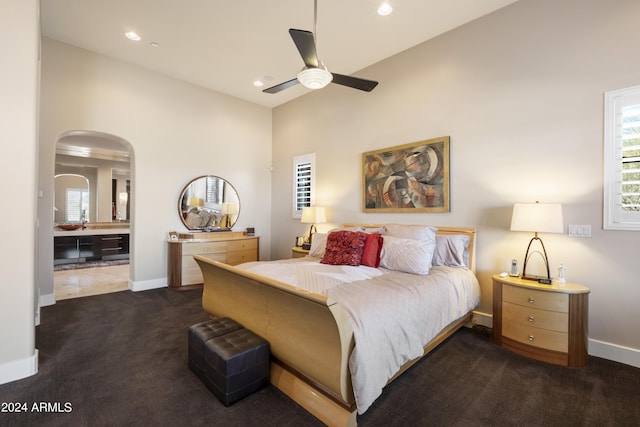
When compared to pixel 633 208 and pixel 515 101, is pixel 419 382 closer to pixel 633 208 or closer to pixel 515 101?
pixel 633 208

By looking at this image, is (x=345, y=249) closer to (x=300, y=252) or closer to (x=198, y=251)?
(x=300, y=252)

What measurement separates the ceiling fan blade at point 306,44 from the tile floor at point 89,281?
477cm

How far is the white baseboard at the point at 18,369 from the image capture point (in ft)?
6.98

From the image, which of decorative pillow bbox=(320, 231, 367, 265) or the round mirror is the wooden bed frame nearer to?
decorative pillow bbox=(320, 231, 367, 265)

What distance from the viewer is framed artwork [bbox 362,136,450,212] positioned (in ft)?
11.9

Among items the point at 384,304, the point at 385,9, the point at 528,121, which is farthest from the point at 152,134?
the point at 528,121

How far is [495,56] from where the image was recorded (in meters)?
3.21

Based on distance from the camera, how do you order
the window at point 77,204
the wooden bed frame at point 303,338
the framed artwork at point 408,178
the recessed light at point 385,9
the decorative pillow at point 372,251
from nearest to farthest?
the wooden bed frame at point 303,338 < the recessed light at point 385,9 < the decorative pillow at point 372,251 < the framed artwork at point 408,178 < the window at point 77,204

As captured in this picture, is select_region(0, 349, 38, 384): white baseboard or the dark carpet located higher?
select_region(0, 349, 38, 384): white baseboard

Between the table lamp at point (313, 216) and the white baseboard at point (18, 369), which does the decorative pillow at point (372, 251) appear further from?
the white baseboard at point (18, 369)

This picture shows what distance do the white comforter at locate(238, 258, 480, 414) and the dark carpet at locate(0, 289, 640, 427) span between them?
323 millimetres

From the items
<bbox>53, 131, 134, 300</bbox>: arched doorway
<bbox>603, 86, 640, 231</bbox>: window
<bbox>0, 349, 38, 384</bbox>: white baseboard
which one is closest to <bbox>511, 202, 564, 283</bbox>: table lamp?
<bbox>603, 86, 640, 231</bbox>: window

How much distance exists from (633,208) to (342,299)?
2730 millimetres

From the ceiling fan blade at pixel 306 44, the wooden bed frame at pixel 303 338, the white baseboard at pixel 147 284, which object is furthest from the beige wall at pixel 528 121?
the white baseboard at pixel 147 284
